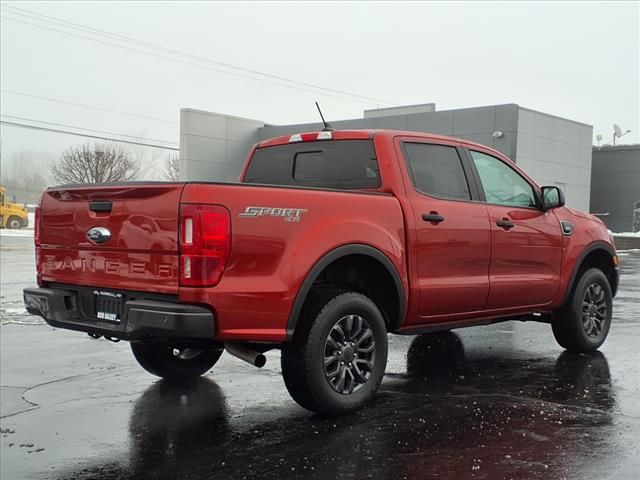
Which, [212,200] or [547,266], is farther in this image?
[547,266]

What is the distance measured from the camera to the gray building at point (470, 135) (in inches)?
982

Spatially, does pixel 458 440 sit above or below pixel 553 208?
below

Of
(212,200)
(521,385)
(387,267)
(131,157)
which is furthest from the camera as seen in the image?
(131,157)

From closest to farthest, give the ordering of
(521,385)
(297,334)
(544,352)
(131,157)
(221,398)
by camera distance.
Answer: (297,334), (221,398), (521,385), (544,352), (131,157)

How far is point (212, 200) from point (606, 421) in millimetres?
2971

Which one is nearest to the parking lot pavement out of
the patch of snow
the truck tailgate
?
the truck tailgate

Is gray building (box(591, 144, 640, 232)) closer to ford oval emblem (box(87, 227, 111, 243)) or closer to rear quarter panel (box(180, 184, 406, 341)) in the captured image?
rear quarter panel (box(180, 184, 406, 341))

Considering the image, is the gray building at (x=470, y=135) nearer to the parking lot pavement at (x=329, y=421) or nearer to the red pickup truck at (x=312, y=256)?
the parking lot pavement at (x=329, y=421)

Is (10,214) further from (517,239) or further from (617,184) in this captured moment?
(517,239)

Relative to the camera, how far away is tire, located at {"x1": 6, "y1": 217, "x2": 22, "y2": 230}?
42.2 metres

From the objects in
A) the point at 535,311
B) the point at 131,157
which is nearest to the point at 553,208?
the point at 535,311

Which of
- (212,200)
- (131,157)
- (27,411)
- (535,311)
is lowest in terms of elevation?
(27,411)

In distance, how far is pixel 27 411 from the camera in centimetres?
490

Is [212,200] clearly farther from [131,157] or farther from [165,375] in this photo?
[131,157]
